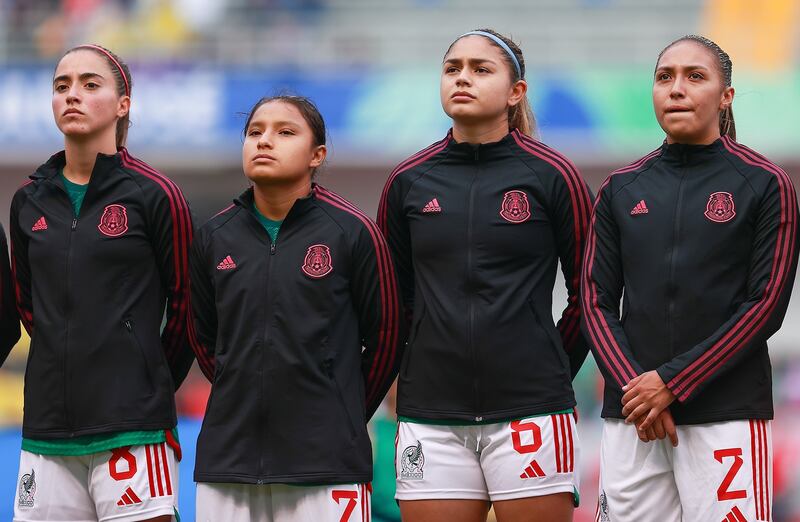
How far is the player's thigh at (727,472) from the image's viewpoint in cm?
388

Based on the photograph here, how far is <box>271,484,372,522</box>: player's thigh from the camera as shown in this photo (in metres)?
4.02

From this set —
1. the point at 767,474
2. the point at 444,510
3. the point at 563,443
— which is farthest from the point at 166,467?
the point at 767,474

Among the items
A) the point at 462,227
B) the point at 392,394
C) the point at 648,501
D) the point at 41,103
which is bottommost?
the point at 648,501

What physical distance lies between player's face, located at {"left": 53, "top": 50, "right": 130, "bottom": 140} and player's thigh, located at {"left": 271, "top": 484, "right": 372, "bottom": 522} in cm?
137

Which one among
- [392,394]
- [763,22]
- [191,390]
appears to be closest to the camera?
[392,394]

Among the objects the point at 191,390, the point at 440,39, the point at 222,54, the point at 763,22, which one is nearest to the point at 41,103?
the point at 222,54

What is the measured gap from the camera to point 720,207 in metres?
4.05

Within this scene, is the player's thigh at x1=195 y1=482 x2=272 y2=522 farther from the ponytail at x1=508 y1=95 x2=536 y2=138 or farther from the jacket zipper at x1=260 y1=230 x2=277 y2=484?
the ponytail at x1=508 y1=95 x2=536 y2=138

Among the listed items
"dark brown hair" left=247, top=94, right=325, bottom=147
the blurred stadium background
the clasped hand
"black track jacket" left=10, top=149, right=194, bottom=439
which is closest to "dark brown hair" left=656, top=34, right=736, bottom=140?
the clasped hand

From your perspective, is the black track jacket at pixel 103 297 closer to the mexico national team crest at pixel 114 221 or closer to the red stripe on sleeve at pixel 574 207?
the mexico national team crest at pixel 114 221

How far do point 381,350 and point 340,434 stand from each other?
0.36 metres

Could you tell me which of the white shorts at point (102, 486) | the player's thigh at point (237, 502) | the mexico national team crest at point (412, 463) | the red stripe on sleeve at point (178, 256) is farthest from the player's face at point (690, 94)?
the white shorts at point (102, 486)

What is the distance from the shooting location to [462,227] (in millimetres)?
4258

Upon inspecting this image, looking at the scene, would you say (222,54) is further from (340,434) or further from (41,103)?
(340,434)
